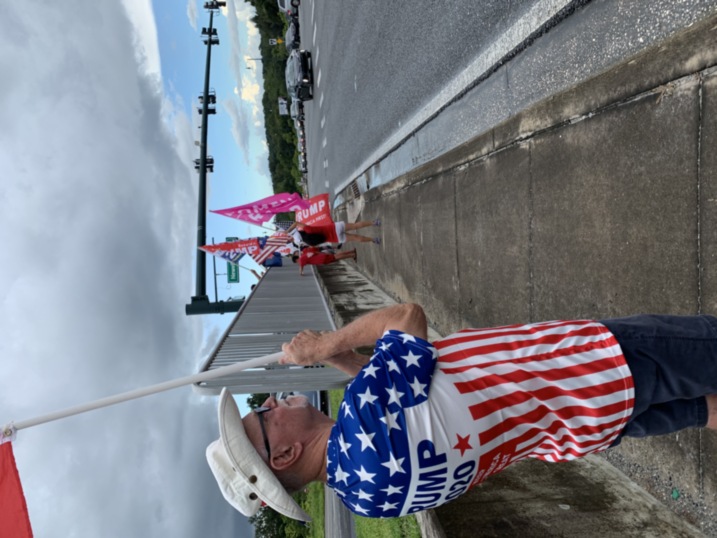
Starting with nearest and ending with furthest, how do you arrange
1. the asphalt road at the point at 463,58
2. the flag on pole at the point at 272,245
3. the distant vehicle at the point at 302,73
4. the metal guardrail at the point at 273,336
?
the asphalt road at the point at 463,58 < the metal guardrail at the point at 273,336 < the flag on pole at the point at 272,245 < the distant vehicle at the point at 302,73

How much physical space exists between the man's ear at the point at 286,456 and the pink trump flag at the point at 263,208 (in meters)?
9.80

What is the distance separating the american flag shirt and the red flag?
1782mm

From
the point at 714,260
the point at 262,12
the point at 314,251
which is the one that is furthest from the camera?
the point at 262,12

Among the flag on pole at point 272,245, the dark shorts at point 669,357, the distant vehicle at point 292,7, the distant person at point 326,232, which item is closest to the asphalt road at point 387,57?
the distant person at point 326,232

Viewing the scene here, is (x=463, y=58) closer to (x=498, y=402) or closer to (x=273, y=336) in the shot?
(x=273, y=336)

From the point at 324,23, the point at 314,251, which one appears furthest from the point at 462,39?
the point at 324,23

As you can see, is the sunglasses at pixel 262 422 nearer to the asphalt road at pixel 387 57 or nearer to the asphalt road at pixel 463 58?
the asphalt road at pixel 463 58

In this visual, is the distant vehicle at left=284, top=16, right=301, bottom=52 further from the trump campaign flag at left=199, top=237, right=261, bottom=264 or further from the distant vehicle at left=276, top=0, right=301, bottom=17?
the trump campaign flag at left=199, top=237, right=261, bottom=264

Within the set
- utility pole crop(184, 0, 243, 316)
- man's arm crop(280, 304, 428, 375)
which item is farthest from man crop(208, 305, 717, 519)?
utility pole crop(184, 0, 243, 316)

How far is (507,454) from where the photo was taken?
2.28 meters

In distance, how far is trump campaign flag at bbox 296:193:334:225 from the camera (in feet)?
34.6

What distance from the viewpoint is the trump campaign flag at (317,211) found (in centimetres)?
1055

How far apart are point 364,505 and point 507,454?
0.66 metres

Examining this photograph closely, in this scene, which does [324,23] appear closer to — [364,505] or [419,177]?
[419,177]
